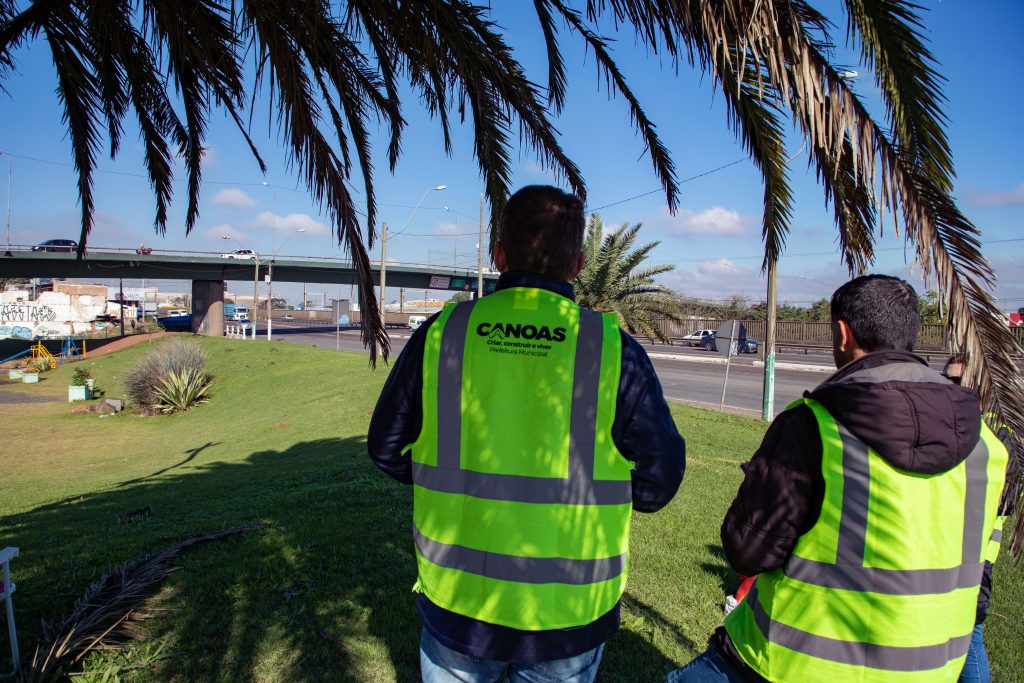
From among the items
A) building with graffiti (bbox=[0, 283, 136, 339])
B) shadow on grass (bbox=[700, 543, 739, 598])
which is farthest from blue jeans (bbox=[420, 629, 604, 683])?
building with graffiti (bbox=[0, 283, 136, 339])

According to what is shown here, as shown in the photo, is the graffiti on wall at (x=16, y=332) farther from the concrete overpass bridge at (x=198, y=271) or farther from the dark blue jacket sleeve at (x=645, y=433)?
the dark blue jacket sleeve at (x=645, y=433)

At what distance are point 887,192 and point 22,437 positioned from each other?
20.1m

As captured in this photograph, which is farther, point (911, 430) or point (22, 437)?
point (22, 437)

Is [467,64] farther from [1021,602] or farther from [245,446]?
[245,446]

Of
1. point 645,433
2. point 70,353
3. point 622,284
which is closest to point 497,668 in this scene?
point 645,433

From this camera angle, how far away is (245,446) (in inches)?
531

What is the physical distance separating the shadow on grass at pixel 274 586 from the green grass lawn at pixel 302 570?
0.01m

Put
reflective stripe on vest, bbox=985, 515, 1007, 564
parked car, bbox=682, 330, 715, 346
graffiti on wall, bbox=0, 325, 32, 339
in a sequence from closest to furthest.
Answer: reflective stripe on vest, bbox=985, 515, 1007, 564, parked car, bbox=682, 330, 715, 346, graffiti on wall, bbox=0, 325, 32, 339

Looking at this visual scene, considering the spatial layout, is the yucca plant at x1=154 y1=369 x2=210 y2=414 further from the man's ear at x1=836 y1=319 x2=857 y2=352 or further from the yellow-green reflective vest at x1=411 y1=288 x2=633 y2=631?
the man's ear at x1=836 y1=319 x2=857 y2=352

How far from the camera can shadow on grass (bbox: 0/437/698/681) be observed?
9.70 feet

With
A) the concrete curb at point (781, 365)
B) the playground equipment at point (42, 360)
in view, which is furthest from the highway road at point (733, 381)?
the playground equipment at point (42, 360)

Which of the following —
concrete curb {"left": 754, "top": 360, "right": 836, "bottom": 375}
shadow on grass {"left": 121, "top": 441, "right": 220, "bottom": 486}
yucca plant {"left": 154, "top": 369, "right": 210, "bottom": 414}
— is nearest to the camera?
shadow on grass {"left": 121, "top": 441, "right": 220, "bottom": 486}

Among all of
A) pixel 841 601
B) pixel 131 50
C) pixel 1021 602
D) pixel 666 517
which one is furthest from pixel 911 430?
pixel 666 517

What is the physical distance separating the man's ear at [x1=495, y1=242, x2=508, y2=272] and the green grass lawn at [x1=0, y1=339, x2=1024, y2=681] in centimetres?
211
